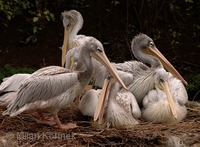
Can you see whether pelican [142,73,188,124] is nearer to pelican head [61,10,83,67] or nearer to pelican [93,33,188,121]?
pelican [93,33,188,121]

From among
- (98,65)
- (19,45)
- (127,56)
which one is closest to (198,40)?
(127,56)

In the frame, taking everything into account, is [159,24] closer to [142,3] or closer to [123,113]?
[142,3]

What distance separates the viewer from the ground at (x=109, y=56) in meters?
5.59

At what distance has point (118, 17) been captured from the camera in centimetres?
1147

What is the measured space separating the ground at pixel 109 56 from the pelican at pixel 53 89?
25 cm

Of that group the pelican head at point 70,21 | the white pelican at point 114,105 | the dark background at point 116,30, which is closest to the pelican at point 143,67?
the white pelican at point 114,105

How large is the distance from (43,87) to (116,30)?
18.4ft

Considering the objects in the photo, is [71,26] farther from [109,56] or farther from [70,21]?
[109,56]

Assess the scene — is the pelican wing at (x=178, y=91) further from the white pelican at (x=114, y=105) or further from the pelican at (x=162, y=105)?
the white pelican at (x=114, y=105)

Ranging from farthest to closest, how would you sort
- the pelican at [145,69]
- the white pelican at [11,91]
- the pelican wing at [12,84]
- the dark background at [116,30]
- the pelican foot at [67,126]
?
the dark background at [116,30], the pelican at [145,69], the pelican wing at [12,84], the white pelican at [11,91], the pelican foot at [67,126]

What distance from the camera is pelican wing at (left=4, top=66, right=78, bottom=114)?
18.7 ft

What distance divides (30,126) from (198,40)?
5992mm

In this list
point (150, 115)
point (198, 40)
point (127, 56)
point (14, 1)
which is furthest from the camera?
point (198, 40)

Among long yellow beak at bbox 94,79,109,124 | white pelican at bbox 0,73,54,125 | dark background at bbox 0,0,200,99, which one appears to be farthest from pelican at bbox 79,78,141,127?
dark background at bbox 0,0,200,99
